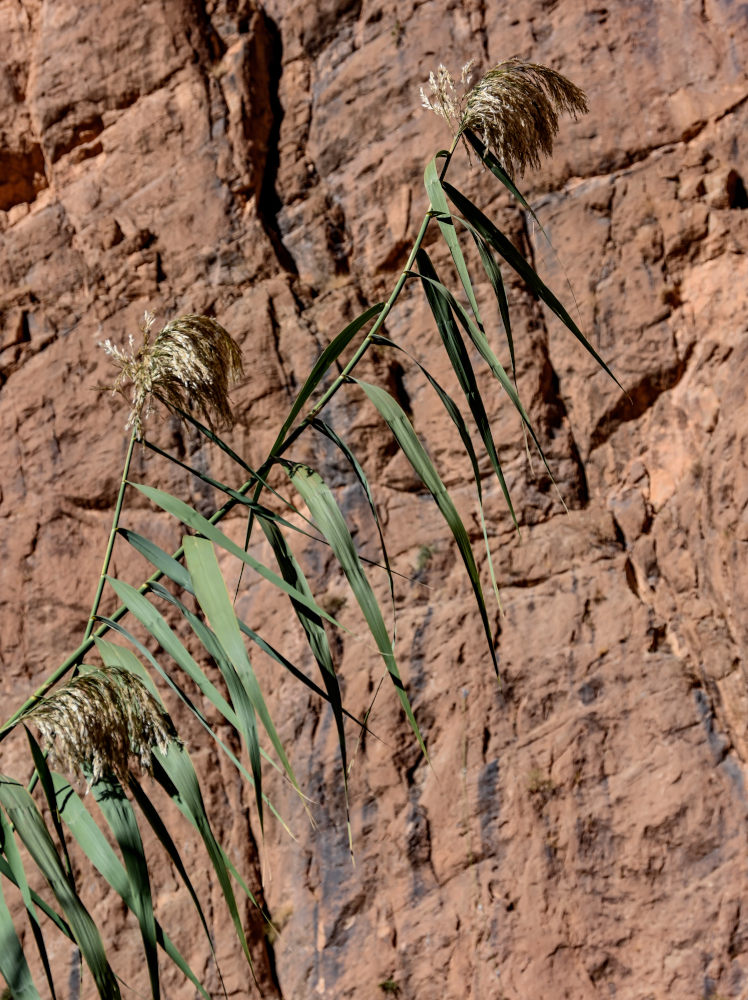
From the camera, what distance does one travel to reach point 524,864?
3639mm

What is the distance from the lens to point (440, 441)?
402cm

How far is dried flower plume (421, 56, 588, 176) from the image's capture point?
1.46 meters

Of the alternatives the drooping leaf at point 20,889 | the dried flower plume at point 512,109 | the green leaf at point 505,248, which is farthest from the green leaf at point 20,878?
the dried flower plume at point 512,109

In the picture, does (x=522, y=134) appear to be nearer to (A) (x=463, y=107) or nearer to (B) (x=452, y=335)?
(A) (x=463, y=107)

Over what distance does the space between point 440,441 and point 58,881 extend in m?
2.94

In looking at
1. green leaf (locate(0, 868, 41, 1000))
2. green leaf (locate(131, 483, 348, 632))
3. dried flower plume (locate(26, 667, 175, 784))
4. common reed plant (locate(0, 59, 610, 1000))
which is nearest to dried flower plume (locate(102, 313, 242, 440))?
common reed plant (locate(0, 59, 610, 1000))

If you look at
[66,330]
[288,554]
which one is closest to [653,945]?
[288,554]

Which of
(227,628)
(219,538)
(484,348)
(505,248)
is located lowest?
(227,628)

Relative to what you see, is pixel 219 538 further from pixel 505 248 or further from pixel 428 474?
pixel 505 248

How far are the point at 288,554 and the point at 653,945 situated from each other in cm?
256

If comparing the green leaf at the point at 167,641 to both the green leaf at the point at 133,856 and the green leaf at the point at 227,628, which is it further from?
the green leaf at the point at 133,856

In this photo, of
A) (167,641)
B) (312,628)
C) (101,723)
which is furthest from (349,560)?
(101,723)

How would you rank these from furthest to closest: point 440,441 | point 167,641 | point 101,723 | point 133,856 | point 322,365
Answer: point 440,441, point 322,365, point 167,641, point 133,856, point 101,723

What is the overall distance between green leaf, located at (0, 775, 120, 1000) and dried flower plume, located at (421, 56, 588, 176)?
40.8 inches
